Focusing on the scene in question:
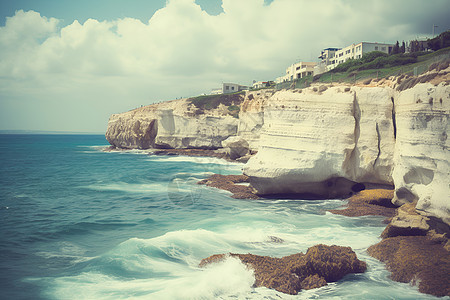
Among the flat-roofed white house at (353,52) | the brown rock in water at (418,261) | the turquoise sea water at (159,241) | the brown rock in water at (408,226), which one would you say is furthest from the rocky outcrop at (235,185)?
the flat-roofed white house at (353,52)

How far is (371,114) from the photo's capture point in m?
15.3

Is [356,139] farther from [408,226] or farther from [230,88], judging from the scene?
[230,88]

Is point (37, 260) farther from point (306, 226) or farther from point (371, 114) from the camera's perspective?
point (371, 114)

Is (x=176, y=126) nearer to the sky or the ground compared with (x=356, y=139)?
nearer to the sky

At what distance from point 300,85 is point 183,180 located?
11.5m

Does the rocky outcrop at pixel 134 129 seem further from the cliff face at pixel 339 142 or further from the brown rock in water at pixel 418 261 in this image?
the brown rock in water at pixel 418 261

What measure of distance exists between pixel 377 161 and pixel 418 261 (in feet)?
24.9

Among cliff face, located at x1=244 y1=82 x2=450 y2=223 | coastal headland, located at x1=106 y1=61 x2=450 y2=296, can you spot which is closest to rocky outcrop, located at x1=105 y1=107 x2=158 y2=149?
coastal headland, located at x1=106 y1=61 x2=450 y2=296

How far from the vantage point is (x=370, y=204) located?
14.2 m

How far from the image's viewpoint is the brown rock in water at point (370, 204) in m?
13.2

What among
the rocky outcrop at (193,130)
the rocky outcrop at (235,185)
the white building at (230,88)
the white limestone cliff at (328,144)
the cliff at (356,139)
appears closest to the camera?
the cliff at (356,139)

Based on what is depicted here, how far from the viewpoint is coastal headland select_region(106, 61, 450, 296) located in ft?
28.9

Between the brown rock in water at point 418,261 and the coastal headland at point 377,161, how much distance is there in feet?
0.07

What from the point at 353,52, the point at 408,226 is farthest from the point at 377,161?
the point at 353,52
